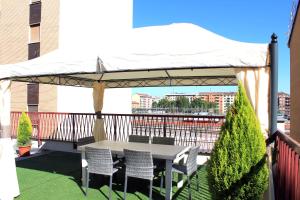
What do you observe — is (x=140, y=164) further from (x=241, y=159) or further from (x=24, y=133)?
(x=24, y=133)

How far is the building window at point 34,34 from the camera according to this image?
47.7ft

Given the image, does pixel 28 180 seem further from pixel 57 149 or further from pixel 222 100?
pixel 222 100

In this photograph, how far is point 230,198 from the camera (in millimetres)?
2957

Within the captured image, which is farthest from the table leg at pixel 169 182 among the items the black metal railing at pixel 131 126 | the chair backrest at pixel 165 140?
the black metal railing at pixel 131 126

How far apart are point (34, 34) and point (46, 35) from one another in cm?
105

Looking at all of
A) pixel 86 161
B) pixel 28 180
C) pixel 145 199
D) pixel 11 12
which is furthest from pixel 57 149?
pixel 11 12

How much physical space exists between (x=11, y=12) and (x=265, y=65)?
50.8 feet

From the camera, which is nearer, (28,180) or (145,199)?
(145,199)

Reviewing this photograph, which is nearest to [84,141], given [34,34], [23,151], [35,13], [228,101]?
[23,151]

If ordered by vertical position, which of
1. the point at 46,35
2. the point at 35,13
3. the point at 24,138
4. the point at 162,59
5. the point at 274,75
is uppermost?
the point at 35,13

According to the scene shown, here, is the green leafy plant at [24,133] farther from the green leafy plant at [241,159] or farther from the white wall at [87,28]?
the green leafy plant at [241,159]

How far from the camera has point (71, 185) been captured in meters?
5.32

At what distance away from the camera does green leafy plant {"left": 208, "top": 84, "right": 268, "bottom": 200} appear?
2.91m

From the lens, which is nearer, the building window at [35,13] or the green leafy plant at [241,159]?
the green leafy plant at [241,159]
